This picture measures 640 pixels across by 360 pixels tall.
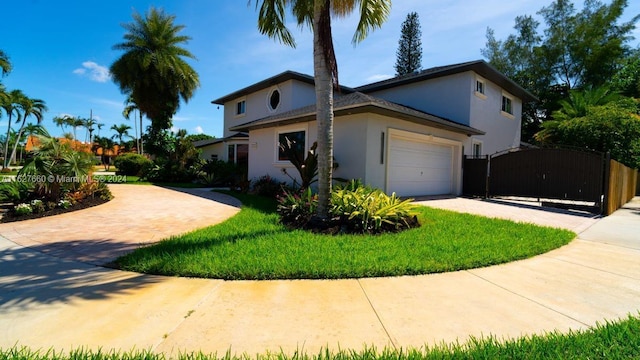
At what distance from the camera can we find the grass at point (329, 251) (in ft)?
13.9

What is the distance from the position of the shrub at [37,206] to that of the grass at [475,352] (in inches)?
304

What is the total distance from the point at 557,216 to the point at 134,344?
1166 cm

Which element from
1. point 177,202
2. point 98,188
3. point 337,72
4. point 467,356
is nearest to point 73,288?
point 467,356

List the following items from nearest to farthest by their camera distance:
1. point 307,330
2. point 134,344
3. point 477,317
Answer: point 134,344
point 307,330
point 477,317

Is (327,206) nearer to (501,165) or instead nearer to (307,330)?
(307,330)

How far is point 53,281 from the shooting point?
3887 millimetres

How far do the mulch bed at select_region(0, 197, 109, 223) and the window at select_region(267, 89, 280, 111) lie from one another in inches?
508

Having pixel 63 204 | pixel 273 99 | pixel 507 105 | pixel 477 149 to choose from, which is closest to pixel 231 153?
pixel 273 99

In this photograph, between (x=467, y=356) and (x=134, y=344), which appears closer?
(x=467, y=356)

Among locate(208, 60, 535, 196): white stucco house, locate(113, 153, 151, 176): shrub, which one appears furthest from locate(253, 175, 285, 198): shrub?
locate(113, 153, 151, 176): shrub

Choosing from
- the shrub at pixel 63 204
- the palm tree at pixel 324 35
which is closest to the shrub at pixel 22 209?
the shrub at pixel 63 204

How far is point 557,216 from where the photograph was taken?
385 inches

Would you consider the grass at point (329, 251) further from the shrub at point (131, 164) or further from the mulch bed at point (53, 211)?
the shrub at point (131, 164)

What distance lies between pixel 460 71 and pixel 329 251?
14.3 meters
